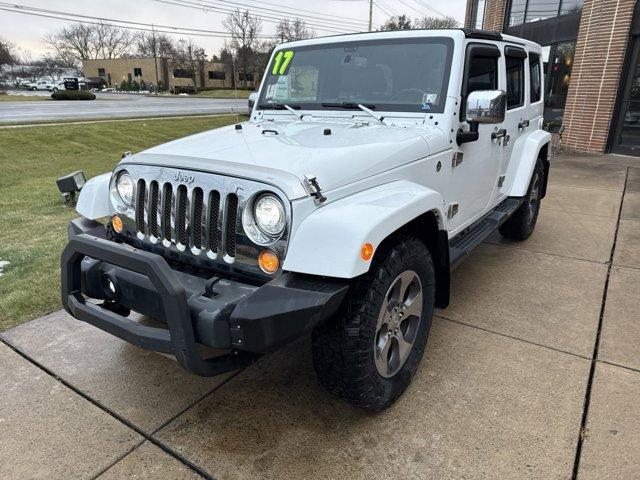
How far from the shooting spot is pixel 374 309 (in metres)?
2.18

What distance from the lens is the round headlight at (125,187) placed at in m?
2.58

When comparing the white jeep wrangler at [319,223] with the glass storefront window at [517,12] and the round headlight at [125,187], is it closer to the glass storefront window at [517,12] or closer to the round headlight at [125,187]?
the round headlight at [125,187]

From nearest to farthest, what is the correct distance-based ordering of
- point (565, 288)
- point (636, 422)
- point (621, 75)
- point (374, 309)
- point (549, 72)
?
point (374, 309), point (636, 422), point (565, 288), point (621, 75), point (549, 72)

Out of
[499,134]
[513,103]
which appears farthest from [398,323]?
[513,103]

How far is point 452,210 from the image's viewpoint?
10.8 ft

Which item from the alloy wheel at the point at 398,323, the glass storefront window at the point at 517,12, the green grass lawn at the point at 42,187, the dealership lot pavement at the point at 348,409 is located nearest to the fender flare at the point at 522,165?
the dealership lot pavement at the point at 348,409

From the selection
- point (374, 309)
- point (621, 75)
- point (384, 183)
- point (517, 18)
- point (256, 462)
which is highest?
point (517, 18)

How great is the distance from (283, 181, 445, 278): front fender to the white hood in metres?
0.15

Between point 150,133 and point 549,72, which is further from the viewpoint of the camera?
point 150,133

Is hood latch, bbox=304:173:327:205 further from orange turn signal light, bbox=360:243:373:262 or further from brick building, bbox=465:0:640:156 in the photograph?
brick building, bbox=465:0:640:156

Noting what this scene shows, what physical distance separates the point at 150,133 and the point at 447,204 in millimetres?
13175

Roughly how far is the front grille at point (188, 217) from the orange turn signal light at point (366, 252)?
0.58m

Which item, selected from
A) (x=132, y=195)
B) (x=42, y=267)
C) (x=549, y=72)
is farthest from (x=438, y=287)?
(x=549, y=72)

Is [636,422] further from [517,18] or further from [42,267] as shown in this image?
[517,18]
